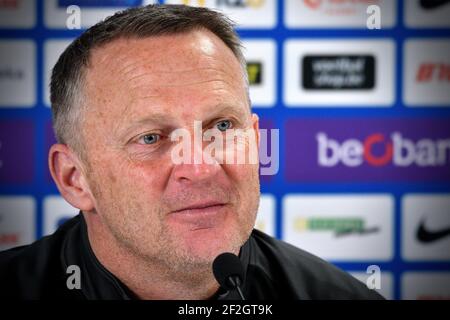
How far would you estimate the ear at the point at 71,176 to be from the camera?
1104 millimetres

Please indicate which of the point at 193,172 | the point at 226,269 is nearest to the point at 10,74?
the point at 193,172

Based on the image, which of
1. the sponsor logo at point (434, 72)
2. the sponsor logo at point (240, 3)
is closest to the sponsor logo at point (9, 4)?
the sponsor logo at point (240, 3)

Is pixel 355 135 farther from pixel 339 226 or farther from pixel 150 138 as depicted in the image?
pixel 150 138

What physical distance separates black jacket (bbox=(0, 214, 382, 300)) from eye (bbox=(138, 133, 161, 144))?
28 centimetres

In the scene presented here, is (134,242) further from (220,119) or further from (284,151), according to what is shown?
(284,151)

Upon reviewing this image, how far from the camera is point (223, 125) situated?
1059 mm

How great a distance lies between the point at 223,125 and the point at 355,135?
761 millimetres

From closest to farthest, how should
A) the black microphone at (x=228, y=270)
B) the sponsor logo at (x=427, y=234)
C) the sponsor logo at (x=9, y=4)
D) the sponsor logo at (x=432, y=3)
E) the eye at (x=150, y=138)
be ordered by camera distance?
1. the black microphone at (x=228, y=270)
2. the eye at (x=150, y=138)
3. the sponsor logo at (x=9, y=4)
4. the sponsor logo at (x=432, y=3)
5. the sponsor logo at (x=427, y=234)

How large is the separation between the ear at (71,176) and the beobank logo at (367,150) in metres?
0.76

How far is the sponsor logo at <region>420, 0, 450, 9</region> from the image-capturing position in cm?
162

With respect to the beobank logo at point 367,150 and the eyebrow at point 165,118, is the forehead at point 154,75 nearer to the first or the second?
the eyebrow at point 165,118

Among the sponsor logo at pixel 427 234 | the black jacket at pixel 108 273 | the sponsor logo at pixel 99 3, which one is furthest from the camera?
the sponsor logo at pixel 427 234

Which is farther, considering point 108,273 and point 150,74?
point 108,273

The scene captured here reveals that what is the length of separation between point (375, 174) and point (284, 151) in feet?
0.90
